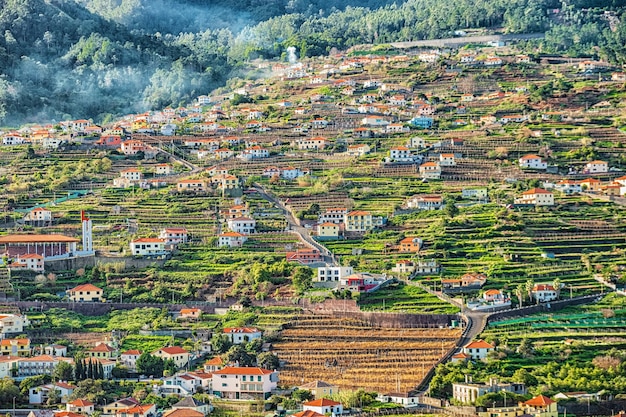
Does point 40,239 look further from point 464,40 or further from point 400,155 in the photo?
point 464,40

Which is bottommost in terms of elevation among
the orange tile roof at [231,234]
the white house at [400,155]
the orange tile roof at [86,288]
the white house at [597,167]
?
the orange tile roof at [86,288]

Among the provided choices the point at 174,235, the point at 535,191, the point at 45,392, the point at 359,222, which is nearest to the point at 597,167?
the point at 535,191

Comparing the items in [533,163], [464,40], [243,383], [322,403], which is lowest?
[322,403]

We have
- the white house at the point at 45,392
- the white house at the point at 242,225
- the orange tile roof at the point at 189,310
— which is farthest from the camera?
the white house at the point at 242,225

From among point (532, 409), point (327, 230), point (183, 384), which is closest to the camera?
point (532, 409)

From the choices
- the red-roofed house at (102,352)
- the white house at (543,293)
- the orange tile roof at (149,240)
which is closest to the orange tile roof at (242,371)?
the red-roofed house at (102,352)

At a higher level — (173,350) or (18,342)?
(18,342)

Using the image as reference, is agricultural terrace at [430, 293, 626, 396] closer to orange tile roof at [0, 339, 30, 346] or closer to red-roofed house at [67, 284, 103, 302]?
orange tile roof at [0, 339, 30, 346]

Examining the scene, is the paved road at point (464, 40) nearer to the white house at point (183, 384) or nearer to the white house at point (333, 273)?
the white house at point (333, 273)
